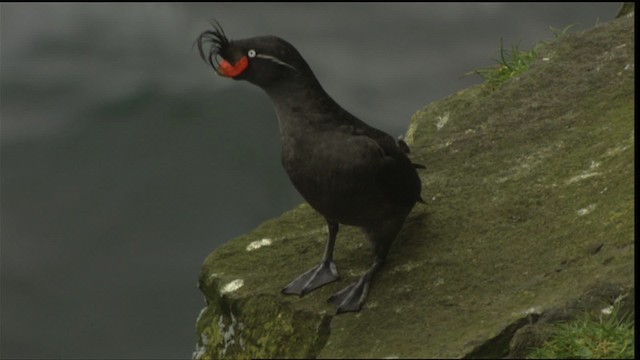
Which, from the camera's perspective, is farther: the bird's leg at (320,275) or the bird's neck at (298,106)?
the bird's leg at (320,275)

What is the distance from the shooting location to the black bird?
24.9ft

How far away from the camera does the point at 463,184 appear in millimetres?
9148

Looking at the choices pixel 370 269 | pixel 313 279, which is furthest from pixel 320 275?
pixel 370 269

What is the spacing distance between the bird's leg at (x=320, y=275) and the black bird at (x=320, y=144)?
213 millimetres

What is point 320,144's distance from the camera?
7668mm

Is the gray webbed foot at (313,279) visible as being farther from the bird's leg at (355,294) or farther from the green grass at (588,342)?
the green grass at (588,342)

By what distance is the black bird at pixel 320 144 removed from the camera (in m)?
7.59

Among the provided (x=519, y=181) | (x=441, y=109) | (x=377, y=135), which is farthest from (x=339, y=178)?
(x=441, y=109)

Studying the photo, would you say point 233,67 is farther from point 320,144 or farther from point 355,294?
point 355,294

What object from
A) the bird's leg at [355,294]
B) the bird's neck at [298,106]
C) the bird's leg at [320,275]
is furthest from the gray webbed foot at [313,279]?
the bird's neck at [298,106]

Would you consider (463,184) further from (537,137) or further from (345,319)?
(345,319)

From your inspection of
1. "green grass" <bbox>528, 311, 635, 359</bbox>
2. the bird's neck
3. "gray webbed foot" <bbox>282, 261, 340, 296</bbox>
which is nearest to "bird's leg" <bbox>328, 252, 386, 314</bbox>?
"gray webbed foot" <bbox>282, 261, 340, 296</bbox>

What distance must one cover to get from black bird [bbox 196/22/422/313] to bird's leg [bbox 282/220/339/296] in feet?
0.70

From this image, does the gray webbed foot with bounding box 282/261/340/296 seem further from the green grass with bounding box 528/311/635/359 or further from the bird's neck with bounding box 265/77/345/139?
the green grass with bounding box 528/311/635/359
